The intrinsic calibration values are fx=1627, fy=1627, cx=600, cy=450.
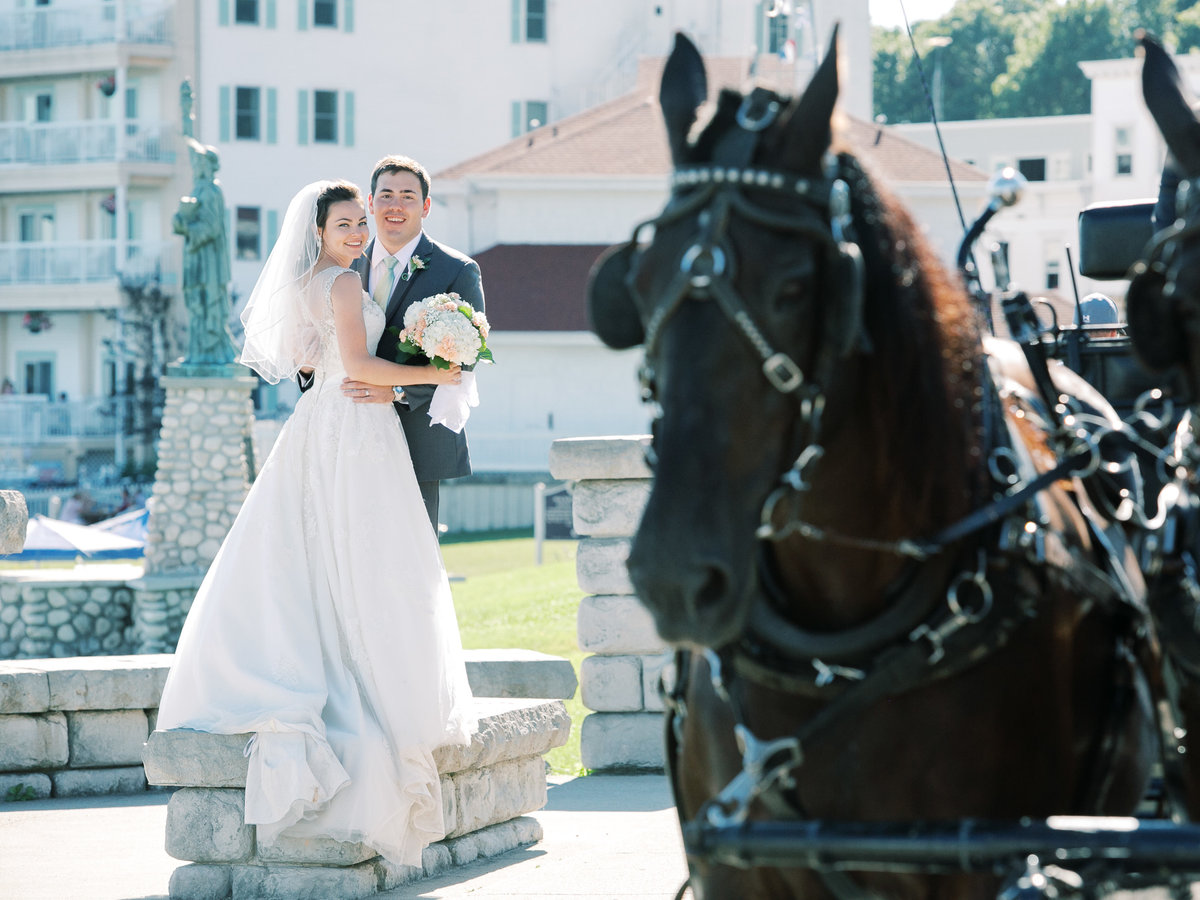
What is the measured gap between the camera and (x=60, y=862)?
6.78 meters

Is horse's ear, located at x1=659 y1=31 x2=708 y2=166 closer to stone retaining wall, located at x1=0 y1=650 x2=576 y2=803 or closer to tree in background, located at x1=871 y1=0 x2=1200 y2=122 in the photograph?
stone retaining wall, located at x1=0 y1=650 x2=576 y2=803

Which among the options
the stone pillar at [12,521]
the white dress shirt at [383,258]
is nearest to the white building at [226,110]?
the stone pillar at [12,521]

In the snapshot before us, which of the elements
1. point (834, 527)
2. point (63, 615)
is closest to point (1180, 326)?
point (834, 527)

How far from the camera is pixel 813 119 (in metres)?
2.89

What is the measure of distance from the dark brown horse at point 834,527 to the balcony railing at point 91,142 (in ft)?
146

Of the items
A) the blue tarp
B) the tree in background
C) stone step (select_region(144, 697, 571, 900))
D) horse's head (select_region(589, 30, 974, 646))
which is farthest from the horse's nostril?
the tree in background

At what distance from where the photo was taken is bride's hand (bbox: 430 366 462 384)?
6312 millimetres

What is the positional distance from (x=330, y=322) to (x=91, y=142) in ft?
137

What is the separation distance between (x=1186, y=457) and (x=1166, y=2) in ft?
180

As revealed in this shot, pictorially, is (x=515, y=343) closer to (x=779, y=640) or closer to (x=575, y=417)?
(x=575, y=417)

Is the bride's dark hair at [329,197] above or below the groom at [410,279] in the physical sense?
above

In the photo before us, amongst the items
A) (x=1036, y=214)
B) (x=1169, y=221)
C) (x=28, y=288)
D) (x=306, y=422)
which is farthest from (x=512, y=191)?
(x=1169, y=221)

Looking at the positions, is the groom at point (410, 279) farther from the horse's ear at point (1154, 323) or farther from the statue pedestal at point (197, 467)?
the statue pedestal at point (197, 467)

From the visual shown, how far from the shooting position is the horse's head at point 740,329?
265cm
